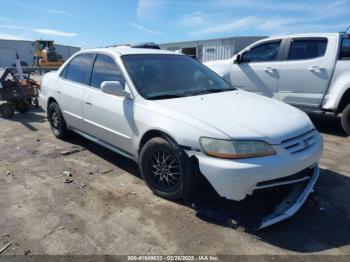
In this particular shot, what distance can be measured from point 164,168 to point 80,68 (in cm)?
262

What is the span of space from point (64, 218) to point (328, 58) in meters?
5.49

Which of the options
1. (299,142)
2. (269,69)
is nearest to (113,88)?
(299,142)

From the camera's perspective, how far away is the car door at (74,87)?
192 inches

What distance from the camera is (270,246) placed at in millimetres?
2754

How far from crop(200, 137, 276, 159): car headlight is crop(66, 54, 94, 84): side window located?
2.71 metres

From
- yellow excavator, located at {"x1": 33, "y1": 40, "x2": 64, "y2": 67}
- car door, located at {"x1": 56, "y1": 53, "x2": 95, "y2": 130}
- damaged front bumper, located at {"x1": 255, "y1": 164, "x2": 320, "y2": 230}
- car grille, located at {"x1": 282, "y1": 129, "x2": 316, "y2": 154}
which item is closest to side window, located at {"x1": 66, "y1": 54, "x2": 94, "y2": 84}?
car door, located at {"x1": 56, "y1": 53, "x2": 95, "y2": 130}

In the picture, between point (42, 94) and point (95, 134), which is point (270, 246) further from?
point (42, 94)

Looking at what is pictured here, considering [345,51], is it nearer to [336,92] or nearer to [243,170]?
[336,92]

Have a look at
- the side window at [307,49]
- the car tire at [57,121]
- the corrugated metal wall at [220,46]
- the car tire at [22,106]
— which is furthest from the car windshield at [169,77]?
the corrugated metal wall at [220,46]

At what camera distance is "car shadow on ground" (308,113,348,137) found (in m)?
6.40

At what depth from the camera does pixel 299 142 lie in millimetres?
3164

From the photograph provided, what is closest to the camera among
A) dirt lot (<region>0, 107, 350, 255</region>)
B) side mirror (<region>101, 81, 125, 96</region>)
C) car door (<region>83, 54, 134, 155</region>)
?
dirt lot (<region>0, 107, 350, 255</region>)

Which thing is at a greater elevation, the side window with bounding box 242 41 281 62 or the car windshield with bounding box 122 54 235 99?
the side window with bounding box 242 41 281 62

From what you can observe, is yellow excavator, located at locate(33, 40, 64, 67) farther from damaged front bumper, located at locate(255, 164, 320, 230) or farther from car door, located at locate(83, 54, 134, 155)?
damaged front bumper, located at locate(255, 164, 320, 230)
